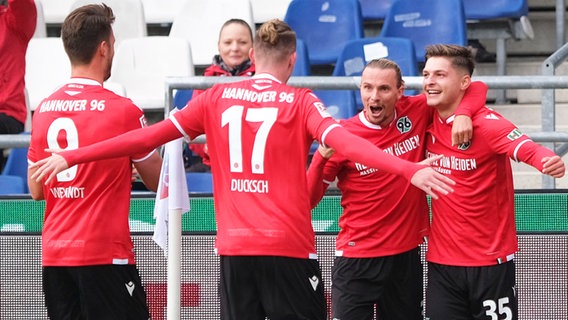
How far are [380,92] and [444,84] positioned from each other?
0.34m

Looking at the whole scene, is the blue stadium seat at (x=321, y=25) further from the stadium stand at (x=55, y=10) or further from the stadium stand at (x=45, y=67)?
the stadium stand at (x=55, y=10)

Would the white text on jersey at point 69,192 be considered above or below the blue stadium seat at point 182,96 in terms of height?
below

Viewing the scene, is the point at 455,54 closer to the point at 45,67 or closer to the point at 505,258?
the point at 505,258

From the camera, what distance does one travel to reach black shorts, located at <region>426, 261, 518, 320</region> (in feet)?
20.0

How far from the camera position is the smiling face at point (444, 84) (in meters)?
6.23

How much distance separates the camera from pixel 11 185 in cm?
852

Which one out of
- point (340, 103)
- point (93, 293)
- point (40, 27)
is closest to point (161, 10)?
point (40, 27)

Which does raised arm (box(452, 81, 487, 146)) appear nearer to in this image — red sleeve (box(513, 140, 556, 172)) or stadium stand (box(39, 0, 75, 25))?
red sleeve (box(513, 140, 556, 172))

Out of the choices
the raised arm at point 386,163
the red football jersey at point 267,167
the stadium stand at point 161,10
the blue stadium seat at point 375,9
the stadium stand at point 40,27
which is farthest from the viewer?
the stadium stand at point 161,10

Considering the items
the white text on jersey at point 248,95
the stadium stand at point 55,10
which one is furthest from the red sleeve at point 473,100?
the stadium stand at point 55,10

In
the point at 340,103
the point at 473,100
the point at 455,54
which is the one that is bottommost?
the point at 473,100

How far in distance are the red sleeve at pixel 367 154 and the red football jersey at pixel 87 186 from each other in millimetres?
1147

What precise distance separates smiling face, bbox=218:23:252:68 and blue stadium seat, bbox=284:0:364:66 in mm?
2235

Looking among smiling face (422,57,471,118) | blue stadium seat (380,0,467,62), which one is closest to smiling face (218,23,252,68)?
blue stadium seat (380,0,467,62)
